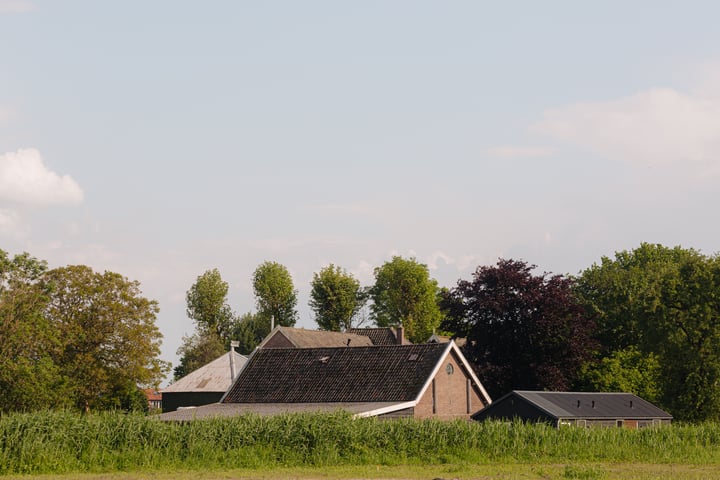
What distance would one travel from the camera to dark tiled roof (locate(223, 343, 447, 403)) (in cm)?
A: 5512

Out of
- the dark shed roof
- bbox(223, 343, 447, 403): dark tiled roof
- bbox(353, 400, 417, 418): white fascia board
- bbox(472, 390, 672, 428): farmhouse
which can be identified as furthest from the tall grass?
bbox(223, 343, 447, 403): dark tiled roof

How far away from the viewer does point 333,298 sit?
411 feet

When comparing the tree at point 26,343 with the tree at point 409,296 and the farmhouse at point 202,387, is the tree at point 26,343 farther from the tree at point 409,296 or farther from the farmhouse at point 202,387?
the tree at point 409,296

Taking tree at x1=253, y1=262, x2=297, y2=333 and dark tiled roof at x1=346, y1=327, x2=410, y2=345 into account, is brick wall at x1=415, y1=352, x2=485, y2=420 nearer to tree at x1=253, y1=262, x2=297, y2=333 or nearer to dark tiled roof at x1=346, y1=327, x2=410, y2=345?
dark tiled roof at x1=346, y1=327, x2=410, y2=345

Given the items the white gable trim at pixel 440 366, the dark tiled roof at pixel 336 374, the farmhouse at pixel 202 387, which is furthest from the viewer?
the farmhouse at pixel 202 387

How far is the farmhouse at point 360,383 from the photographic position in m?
54.1

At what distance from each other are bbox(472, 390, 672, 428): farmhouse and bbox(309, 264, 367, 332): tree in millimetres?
63300

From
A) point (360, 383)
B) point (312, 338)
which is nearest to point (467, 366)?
point (360, 383)

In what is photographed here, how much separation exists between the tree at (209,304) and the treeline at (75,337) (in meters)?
48.6

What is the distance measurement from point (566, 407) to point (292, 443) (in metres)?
23.3

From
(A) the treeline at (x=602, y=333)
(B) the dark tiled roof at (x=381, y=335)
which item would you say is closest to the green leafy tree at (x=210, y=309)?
(B) the dark tiled roof at (x=381, y=335)

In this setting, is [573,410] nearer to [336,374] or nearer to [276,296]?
[336,374]

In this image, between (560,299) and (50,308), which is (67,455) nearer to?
(50,308)

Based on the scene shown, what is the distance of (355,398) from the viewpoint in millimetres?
55219
